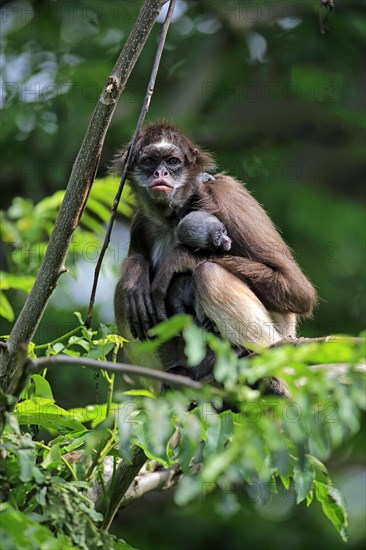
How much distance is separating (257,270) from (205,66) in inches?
365

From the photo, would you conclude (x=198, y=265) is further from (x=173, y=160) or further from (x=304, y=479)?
A: (x=304, y=479)

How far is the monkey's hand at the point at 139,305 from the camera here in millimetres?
8258

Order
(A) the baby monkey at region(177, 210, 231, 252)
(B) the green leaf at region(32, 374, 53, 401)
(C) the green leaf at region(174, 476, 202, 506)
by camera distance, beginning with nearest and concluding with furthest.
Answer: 1. (C) the green leaf at region(174, 476, 202, 506)
2. (B) the green leaf at region(32, 374, 53, 401)
3. (A) the baby monkey at region(177, 210, 231, 252)

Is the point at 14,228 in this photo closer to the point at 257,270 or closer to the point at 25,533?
the point at 257,270

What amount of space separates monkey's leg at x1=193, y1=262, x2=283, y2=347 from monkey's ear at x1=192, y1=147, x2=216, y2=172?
4.80ft

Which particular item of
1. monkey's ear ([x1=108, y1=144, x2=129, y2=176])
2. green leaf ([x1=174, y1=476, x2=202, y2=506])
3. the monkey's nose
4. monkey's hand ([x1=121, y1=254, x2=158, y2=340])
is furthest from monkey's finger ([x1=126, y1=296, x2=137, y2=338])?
green leaf ([x1=174, y1=476, x2=202, y2=506])

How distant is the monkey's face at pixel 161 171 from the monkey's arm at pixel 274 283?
0.84m

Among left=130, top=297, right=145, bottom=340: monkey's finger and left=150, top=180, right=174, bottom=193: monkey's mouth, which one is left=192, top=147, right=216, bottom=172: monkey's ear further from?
left=130, top=297, right=145, bottom=340: monkey's finger

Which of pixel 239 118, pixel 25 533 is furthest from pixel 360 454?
pixel 25 533

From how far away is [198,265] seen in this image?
8.06m

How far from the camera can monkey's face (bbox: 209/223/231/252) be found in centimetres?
805

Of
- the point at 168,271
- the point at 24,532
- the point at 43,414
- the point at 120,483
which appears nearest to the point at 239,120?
the point at 168,271

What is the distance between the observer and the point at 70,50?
17.5 metres

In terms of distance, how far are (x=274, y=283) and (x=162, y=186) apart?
1.42m
